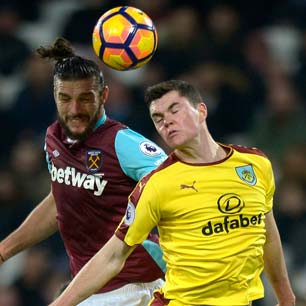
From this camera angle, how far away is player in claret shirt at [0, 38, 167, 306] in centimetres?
489

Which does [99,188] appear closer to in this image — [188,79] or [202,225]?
[202,225]

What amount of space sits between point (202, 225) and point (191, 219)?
51mm

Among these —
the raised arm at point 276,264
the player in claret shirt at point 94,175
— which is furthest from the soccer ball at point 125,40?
the raised arm at point 276,264

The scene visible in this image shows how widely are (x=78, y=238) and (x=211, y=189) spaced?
948 mm

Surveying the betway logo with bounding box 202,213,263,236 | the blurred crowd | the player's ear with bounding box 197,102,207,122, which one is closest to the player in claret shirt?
the player's ear with bounding box 197,102,207,122

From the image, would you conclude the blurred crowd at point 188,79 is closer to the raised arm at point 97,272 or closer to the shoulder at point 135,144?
the shoulder at point 135,144

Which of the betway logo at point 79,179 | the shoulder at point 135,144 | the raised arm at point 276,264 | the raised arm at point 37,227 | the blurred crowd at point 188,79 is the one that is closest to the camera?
the raised arm at point 276,264

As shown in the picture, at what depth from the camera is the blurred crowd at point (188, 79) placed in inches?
310

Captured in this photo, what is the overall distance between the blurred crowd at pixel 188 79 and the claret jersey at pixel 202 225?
3.29 metres

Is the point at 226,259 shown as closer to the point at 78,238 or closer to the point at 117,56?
the point at 78,238

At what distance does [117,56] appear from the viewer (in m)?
5.14

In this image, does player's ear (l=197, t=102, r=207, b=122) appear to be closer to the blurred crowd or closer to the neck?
the neck

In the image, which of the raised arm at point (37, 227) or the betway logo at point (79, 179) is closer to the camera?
the betway logo at point (79, 179)

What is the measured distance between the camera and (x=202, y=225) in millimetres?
4332
